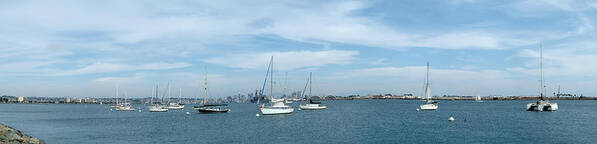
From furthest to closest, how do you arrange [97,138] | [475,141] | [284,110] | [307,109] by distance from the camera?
1. [307,109]
2. [284,110]
3. [97,138]
4. [475,141]

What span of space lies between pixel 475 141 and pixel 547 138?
33.9 ft

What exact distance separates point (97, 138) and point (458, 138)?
45.0 meters

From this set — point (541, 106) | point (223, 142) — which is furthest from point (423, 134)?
point (541, 106)

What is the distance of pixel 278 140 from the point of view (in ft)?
177

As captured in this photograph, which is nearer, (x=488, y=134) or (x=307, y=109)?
(x=488, y=134)

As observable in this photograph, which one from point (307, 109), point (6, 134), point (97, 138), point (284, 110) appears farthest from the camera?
point (307, 109)

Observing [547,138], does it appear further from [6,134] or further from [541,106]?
[541,106]

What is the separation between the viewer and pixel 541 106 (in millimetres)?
121812

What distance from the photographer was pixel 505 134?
59969 millimetres

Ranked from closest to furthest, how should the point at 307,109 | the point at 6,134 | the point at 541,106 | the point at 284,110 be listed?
the point at 6,134
the point at 284,110
the point at 541,106
the point at 307,109

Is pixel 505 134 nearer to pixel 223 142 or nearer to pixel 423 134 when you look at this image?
pixel 423 134

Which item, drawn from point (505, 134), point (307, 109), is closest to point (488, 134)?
point (505, 134)

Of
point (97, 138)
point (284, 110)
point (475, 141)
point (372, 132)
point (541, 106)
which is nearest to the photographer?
point (475, 141)

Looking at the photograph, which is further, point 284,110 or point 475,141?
point 284,110
